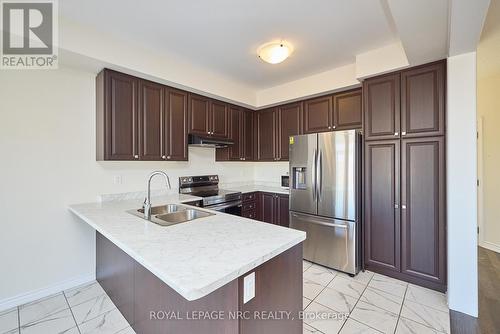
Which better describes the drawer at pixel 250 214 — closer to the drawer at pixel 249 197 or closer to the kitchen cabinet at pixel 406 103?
the drawer at pixel 249 197

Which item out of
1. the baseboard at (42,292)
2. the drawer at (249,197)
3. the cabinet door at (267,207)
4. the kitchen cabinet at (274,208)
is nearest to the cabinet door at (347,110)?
the kitchen cabinet at (274,208)

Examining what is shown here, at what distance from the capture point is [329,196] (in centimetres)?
282

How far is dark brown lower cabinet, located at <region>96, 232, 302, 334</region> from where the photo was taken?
1.02 m

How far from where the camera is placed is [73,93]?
244cm

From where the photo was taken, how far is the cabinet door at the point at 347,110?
307 centimetres

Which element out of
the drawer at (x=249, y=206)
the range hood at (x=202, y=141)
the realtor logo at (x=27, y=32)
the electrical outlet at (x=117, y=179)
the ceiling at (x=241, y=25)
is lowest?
the drawer at (x=249, y=206)

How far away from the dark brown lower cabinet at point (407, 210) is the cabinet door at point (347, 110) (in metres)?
0.48

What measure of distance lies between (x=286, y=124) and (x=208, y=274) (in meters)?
3.25

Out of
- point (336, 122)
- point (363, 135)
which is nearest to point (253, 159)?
point (336, 122)

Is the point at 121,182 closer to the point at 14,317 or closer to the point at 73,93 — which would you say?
the point at 73,93

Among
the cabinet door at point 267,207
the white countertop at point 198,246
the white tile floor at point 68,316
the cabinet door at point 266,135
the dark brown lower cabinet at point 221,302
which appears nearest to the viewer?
the white countertop at point 198,246

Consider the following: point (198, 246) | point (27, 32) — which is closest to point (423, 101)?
point (198, 246)

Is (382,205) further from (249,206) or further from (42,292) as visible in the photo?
(42,292)

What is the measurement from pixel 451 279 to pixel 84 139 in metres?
3.97
